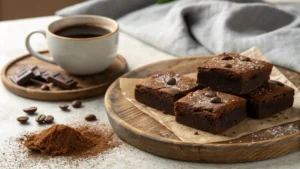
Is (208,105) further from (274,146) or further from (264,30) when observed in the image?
(264,30)

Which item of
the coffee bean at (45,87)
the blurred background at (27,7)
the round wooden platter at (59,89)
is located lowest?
the blurred background at (27,7)

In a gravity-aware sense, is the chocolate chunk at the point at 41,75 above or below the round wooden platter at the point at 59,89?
above

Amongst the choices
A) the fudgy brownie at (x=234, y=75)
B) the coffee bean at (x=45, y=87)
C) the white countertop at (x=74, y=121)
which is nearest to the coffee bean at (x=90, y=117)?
the white countertop at (x=74, y=121)

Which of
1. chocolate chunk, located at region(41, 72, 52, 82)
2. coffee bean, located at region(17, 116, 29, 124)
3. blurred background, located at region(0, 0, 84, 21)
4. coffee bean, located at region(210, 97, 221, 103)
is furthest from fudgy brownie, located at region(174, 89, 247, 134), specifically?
blurred background, located at region(0, 0, 84, 21)

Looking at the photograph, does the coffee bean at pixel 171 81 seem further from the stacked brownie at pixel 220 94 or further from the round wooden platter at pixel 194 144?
the round wooden platter at pixel 194 144

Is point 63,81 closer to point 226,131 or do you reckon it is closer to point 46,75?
point 46,75

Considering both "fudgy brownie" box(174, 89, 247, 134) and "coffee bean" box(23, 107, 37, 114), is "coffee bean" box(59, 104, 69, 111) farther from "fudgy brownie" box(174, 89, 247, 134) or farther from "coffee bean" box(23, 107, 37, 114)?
"fudgy brownie" box(174, 89, 247, 134)
